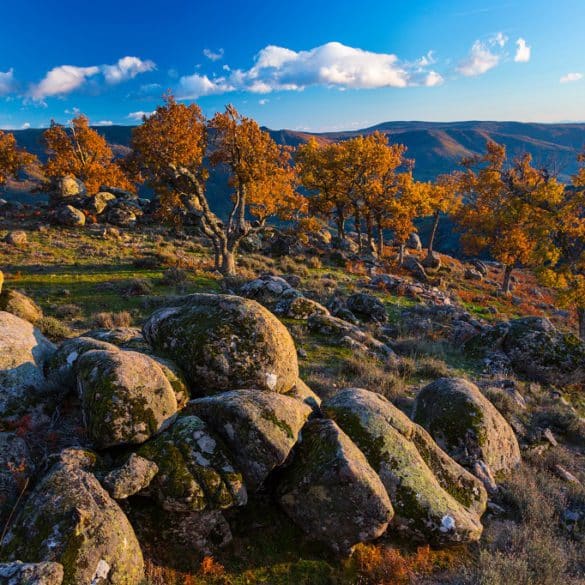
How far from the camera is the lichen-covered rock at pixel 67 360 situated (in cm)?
746

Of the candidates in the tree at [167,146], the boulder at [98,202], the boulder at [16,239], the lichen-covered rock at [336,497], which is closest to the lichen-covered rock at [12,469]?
the lichen-covered rock at [336,497]

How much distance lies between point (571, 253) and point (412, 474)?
21529mm

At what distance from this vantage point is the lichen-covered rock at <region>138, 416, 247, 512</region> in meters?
5.37

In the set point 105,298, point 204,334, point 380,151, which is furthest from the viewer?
point 380,151

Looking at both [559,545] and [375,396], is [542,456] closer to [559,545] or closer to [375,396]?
[559,545]

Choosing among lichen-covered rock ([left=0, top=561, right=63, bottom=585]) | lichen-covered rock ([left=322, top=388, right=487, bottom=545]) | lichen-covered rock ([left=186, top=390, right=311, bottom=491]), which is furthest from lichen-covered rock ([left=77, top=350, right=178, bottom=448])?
lichen-covered rock ([left=322, top=388, right=487, bottom=545])

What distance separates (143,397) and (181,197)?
2186 cm

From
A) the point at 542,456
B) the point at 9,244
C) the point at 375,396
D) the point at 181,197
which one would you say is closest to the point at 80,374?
the point at 375,396

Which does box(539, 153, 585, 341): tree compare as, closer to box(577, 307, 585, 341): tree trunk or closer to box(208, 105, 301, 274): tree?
box(577, 307, 585, 341): tree trunk

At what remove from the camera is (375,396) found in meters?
8.48

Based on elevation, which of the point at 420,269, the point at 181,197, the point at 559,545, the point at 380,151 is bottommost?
the point at 420,269

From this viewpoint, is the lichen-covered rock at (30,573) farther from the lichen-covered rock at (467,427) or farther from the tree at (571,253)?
the tree at (571,253)

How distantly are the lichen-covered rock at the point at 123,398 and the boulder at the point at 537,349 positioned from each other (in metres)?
15.8

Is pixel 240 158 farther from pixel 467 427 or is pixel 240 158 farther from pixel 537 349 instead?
pixel 467 427
